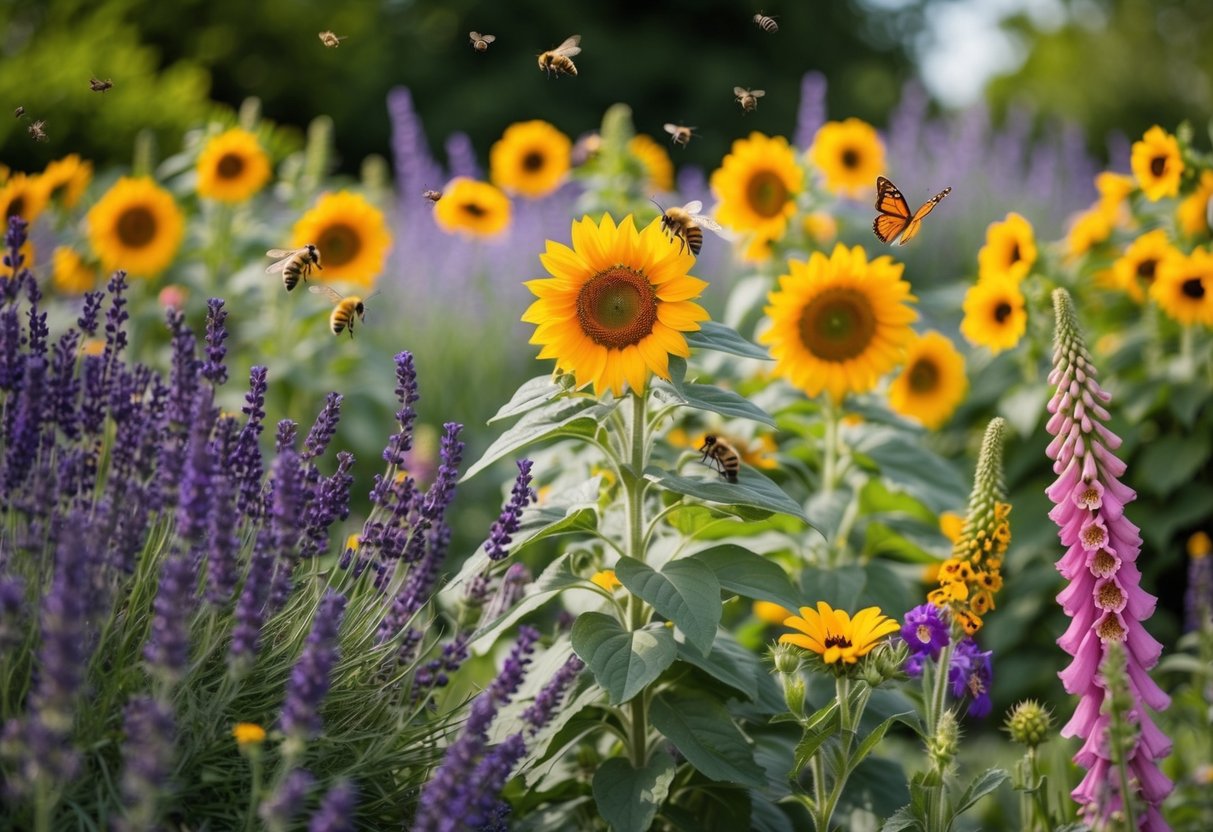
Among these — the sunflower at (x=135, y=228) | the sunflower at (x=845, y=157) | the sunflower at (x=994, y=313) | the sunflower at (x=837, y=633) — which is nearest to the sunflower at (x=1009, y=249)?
the sunflower at (x=994, y=313)

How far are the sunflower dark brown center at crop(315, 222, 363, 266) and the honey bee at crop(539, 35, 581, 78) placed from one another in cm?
183

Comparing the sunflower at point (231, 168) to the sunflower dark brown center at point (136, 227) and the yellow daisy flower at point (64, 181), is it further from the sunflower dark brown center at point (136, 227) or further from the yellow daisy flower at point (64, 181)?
the yellow daisy flower at point (64, 181)

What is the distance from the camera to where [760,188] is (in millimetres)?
4660

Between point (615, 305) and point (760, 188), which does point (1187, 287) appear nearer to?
point (760, 188)

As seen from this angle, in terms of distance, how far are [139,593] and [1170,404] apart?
395cm

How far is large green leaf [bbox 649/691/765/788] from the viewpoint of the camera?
2688mm

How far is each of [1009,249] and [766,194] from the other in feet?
2.91

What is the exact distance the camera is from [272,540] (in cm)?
243

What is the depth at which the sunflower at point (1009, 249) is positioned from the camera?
447 centimetres

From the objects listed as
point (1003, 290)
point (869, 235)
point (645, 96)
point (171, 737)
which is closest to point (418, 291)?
point (869, 235)

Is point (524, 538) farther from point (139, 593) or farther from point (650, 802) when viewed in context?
point (139, 593)

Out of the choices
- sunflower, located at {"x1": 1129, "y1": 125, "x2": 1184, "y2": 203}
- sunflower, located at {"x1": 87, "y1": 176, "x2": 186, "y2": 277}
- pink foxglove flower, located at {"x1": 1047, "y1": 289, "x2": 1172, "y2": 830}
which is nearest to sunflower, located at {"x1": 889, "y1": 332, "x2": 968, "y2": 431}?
sunflower, located at {"x1": 1129, "y1": 125, "x2": 1184, "y2": 203}

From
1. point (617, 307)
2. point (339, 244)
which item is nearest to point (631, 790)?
point (617, 307)

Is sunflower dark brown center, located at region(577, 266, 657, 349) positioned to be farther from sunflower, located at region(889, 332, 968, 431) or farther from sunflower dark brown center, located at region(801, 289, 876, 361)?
sunflower, located at region(889, 332, 968, 431)
